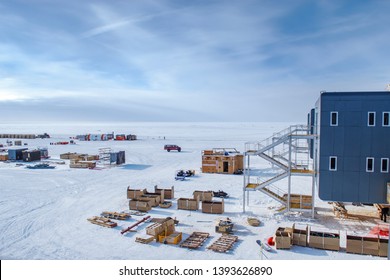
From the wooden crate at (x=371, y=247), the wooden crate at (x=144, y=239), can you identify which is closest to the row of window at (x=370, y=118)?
the wooden crate at (x=371, y=247)

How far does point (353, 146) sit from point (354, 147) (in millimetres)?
90

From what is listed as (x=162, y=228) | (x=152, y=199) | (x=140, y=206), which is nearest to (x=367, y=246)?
(x=162, y=228)

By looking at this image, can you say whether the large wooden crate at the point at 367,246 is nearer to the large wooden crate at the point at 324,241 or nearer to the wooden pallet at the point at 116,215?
the large wooden crate at the point at 324,241

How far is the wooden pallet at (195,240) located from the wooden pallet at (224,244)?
2.51 feet

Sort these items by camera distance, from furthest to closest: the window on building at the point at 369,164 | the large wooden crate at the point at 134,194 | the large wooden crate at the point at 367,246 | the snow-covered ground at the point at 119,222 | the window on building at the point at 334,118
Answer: the large wooden crate at the point at 134,194, the window on building at the point at 334,118, the window on building at the point at 369,164, the snow-covered ground at the point at 119,222, the large wooden crate at the point at 367,246

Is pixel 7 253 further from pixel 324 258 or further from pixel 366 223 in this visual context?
pixel 366 223

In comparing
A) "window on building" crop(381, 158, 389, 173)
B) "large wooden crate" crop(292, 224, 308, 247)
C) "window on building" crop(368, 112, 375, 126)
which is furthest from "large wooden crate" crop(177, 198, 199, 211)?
"window on building" crop(368, 112, 375, 126)

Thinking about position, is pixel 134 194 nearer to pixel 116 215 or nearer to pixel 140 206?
pixel 140 206

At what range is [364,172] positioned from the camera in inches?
770

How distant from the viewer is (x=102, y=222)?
1956 centimetres

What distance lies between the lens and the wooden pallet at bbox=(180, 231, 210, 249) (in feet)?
52.4

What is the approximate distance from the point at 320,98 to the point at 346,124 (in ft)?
7.95

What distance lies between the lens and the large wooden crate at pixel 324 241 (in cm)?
1578
